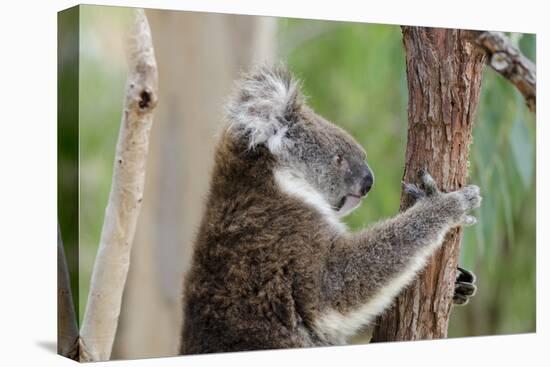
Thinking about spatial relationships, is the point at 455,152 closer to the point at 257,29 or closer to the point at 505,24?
the point at 505,24

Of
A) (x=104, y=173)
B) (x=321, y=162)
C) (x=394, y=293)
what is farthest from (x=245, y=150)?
(x=104, y=173)

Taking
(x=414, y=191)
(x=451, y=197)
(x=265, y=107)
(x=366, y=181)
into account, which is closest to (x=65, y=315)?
(x=265, y=107)

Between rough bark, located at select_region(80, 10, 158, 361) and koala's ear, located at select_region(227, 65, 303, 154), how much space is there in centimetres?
66

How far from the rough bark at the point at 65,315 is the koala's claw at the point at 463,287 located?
6.52 feet

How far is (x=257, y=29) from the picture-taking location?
7.20 metres

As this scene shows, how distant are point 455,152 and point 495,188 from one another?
1.86m

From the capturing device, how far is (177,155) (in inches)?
285

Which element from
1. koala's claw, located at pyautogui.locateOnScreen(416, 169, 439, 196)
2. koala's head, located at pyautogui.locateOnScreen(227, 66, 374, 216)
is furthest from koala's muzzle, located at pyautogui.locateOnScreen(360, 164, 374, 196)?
koala's claw, located at pyautogui.locateOnScreen(416, 169, 439, 196)

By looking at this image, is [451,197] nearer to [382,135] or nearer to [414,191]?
[414,191]

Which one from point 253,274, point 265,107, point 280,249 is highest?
point 265,107

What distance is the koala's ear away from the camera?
423 cm

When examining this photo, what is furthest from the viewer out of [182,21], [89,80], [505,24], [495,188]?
[182,21]

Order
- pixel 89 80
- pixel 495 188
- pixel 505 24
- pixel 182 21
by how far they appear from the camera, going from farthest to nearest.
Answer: pixel 182 21 < pixel 495 188 < pixel 505 24 < pixel 89 80

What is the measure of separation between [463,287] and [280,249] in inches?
41.5
